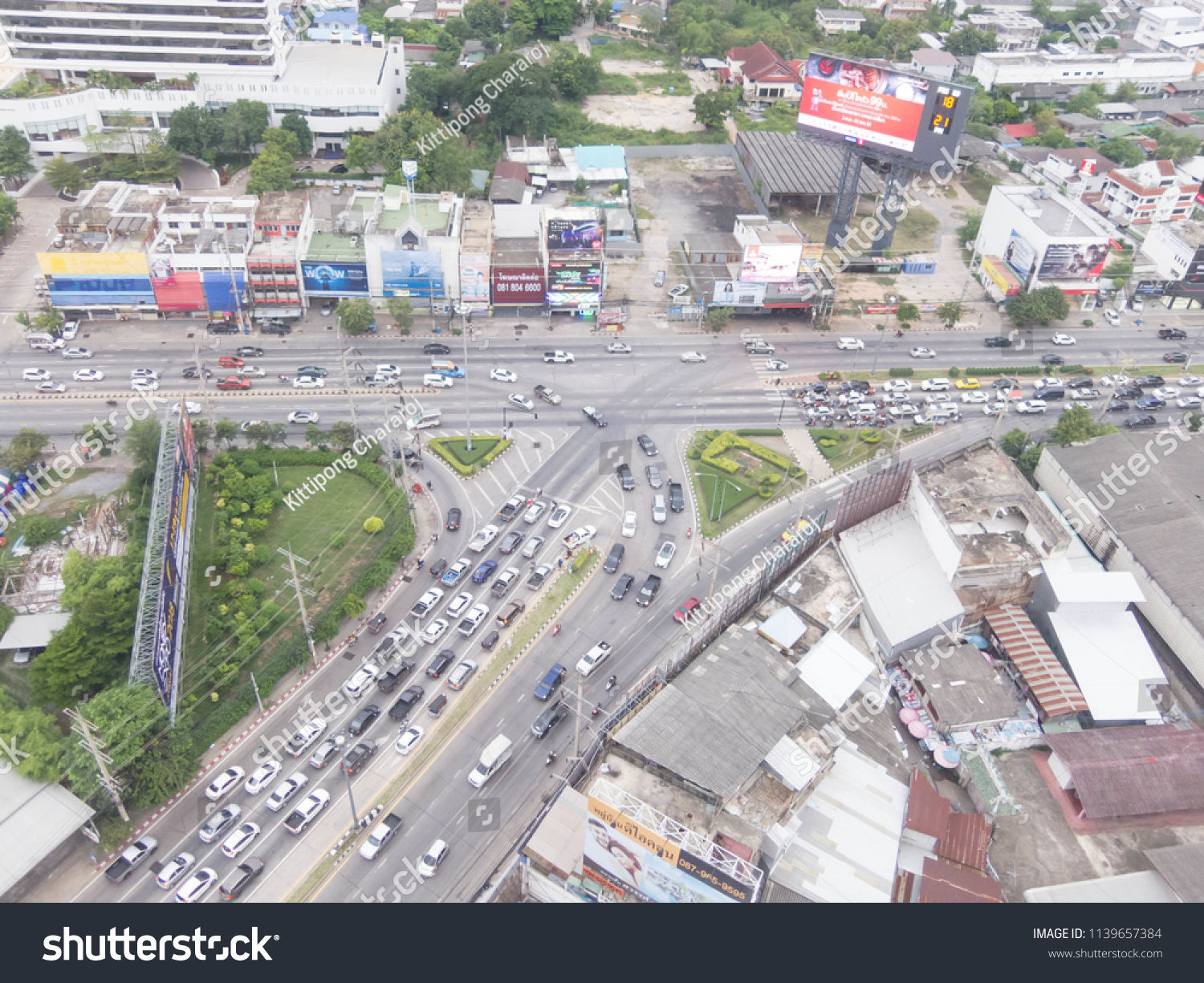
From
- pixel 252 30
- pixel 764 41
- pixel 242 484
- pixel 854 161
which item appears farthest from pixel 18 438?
pixel 764 41

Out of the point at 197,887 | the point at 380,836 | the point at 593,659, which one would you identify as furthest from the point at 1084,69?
the point at 197,887

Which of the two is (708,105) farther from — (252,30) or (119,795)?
(119,795)

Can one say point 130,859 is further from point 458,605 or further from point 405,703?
point 458,605

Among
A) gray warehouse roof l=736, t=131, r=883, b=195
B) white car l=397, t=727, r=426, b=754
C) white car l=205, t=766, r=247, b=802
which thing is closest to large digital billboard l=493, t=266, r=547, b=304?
gray warehouse roof l=736, t=131, r=883, b=195

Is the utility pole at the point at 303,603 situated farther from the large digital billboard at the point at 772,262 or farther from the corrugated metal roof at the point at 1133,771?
the large digital billboard at the point at 772,262

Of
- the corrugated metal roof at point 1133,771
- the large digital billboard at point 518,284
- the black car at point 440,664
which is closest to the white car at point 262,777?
the black car at point 440,664
